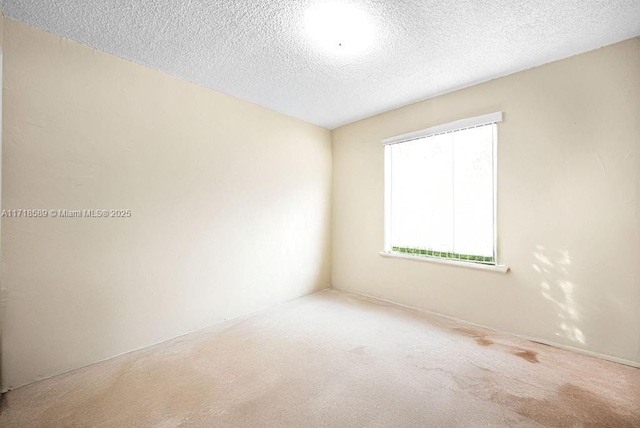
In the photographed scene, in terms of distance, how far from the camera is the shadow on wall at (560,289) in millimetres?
2225

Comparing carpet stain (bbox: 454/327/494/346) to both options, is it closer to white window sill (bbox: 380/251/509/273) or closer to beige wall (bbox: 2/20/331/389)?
white window sill (bbox: 380/251/509/273)

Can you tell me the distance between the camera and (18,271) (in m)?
1.82

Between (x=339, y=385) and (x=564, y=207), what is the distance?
2417 millimetres

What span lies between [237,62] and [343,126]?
6.70 ft

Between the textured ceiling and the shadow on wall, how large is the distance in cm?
175

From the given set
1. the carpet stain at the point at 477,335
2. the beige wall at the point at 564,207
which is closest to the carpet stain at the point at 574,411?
the carpet stain at the point at 477,335

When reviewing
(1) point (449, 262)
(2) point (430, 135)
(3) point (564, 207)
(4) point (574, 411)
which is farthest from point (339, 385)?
(2) point (430, 135)

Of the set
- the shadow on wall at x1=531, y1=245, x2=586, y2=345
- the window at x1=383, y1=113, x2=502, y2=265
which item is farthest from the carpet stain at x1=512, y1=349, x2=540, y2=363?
the window at x1=383, y1=113, x2=502, y2=265

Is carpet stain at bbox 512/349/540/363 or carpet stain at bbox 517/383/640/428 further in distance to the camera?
carpet stain at bbox 512/349/540/363

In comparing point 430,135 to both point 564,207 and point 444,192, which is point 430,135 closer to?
point 444,192

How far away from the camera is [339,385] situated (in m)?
1.79

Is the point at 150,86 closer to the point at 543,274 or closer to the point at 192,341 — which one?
the point at 192,341

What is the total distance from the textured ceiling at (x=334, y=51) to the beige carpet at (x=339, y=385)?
2527 millimetres

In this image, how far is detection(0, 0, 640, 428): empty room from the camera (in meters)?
→ 1.71
